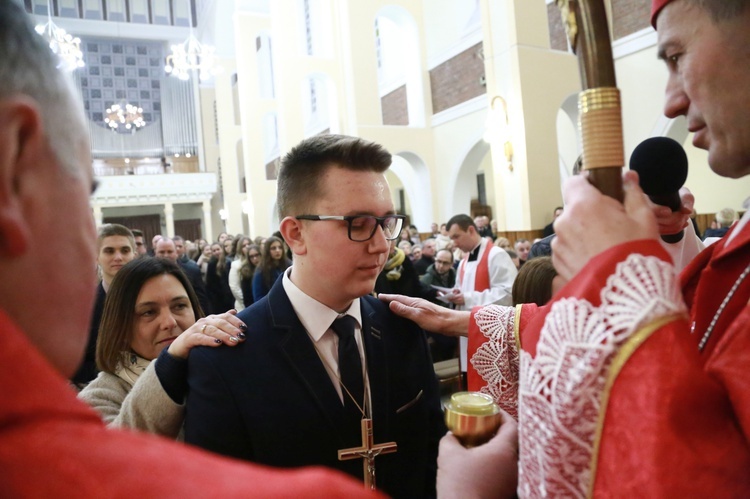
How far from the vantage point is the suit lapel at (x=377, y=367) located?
1.56m

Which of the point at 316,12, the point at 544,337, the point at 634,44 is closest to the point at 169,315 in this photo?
the point at 544,337

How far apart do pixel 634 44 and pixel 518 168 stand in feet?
9.21

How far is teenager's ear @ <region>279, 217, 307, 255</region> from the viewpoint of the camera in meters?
1.67

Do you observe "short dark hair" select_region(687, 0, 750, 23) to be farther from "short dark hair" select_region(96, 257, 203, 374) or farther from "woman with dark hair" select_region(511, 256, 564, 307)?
"short dark hair" select_region(96, 257, 203, 374)

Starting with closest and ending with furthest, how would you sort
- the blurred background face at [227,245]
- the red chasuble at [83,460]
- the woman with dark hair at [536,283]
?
the red chasuble at [83,460]
the woman with dark hair at [536,283]
the blurred background face at [227,245]

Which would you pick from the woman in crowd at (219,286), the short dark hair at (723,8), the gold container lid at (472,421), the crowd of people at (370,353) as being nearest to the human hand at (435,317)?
the crowd of people at (370,353)

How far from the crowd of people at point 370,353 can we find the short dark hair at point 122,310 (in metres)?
0.34

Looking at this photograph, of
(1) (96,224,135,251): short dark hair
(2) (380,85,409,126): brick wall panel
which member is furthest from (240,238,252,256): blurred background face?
(2) (380,85,409,126): brick wall panel

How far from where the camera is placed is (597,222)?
2.23 ft

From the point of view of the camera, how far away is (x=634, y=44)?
8.34 metres

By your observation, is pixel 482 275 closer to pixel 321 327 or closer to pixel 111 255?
pixel 111 255

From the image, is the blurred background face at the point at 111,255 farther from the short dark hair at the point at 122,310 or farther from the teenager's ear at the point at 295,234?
the teenager's ear at the point at 295,234

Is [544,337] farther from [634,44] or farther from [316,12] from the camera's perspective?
[316,12]

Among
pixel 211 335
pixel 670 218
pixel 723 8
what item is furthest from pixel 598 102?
pixel 670 218
